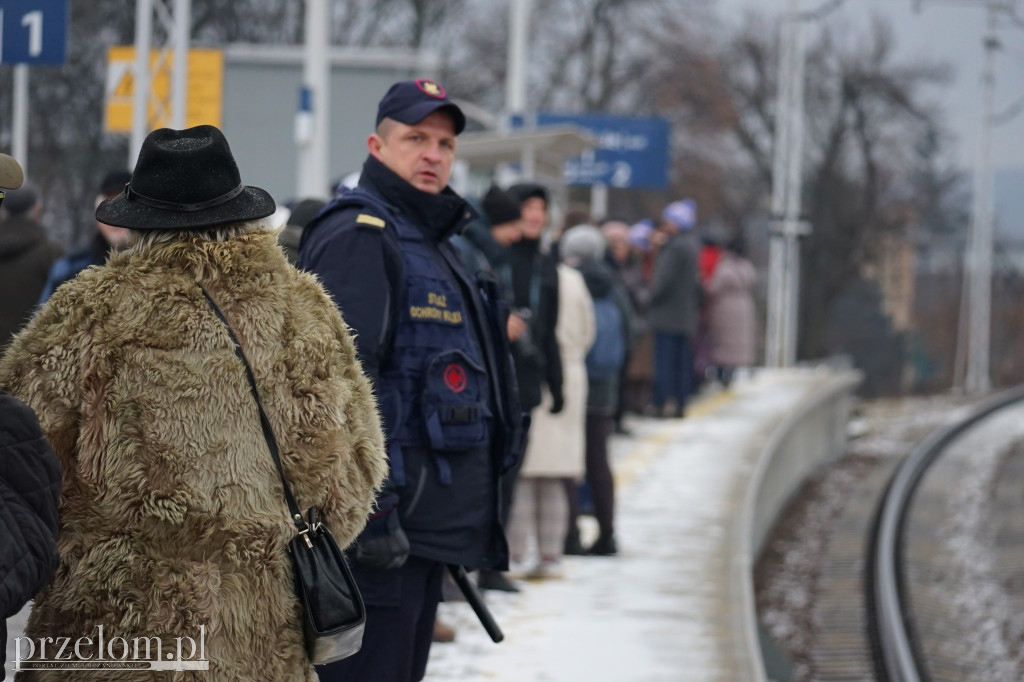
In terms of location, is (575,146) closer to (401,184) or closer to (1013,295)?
(401,184)

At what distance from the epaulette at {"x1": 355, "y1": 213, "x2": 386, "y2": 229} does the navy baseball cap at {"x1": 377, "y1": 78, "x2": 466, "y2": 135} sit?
37 cm

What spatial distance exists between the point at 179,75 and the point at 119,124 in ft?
13.5

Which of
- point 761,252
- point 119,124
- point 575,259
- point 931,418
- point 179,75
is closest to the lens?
point 575,259

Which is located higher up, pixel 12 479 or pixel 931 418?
pixel 12 479

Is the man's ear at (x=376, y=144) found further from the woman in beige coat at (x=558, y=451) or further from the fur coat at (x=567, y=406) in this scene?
the woman in beige coat at (x=558, y=451)

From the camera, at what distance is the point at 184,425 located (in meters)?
3.02

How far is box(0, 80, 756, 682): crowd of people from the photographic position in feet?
9.76

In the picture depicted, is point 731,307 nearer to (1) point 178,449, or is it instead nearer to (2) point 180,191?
(2) point 180,191

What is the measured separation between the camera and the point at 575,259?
9.48 meters

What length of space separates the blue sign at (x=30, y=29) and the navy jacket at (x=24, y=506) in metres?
4.13

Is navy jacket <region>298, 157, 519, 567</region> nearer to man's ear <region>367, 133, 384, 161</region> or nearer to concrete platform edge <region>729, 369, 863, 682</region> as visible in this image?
man's ear <region>367, 133, 384, 161</region>

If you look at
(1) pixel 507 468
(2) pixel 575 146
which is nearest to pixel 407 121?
(1) pixel 507 468

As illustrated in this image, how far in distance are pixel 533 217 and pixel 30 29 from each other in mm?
2387

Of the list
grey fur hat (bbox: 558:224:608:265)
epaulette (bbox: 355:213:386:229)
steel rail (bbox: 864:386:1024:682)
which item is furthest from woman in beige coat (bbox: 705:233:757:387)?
epaulette (bbox: 355:213:386:229)
